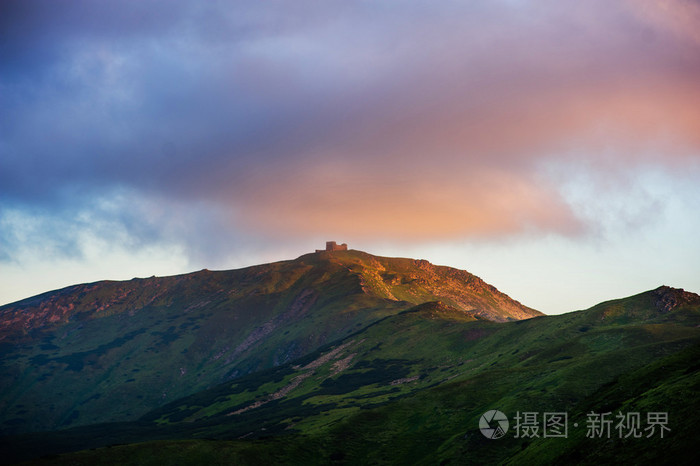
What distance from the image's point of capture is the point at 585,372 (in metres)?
146

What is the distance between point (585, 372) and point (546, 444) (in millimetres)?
62128

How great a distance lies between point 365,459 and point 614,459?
85.6m

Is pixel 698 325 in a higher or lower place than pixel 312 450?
higher

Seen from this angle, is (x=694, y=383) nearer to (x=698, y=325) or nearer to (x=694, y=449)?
(x=694, y=449)

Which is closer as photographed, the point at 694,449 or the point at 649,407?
the point at 694,449

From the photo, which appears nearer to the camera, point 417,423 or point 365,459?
point 365,459

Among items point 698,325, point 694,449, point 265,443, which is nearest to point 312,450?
point 265,443

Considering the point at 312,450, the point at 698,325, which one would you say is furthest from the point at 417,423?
the point at 698,325

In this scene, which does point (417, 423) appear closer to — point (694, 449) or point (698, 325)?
point (694, 449)

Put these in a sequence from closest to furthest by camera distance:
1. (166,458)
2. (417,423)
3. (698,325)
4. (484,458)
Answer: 1. (484,458)
2. (166,458)
3. (417,423)
4. (698,325)

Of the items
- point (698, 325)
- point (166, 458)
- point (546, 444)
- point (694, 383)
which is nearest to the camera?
point (694, 383)

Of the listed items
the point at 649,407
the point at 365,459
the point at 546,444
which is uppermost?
the point at 649,407

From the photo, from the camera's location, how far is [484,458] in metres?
116

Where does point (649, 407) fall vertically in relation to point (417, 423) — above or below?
above
